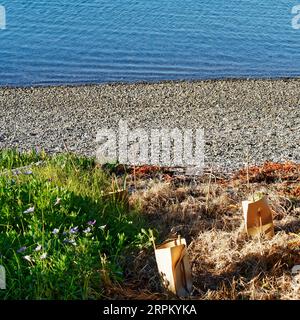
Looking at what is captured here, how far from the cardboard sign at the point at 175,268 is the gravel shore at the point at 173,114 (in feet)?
12.0

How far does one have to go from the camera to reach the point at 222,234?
539 cm

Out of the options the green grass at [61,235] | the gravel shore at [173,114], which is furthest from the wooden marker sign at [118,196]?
the gravel shore at [173,114]

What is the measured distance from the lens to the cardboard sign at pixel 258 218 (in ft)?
17.3

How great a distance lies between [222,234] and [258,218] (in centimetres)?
30

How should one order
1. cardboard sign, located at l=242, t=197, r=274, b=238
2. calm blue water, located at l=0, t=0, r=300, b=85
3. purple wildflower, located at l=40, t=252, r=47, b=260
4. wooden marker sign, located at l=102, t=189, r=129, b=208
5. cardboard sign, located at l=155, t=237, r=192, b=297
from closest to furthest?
purple wildflower, located at l=40, t=252, r=47, b=260 < cardboard sign, located at l=155, t=237, r=192, b=297 < cardboard sign, located at l=242, t=197, r=274, b=238 < wooden marker sign, located at l=102, t=189, r=129, b=208 < calm blue water, located at l=0, t=0, r=300, b=85

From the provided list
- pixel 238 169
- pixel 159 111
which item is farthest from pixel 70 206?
pixel 159 111

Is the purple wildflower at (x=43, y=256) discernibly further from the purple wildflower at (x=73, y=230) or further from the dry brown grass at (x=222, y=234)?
the dry brown grass at (x=222, y=234)

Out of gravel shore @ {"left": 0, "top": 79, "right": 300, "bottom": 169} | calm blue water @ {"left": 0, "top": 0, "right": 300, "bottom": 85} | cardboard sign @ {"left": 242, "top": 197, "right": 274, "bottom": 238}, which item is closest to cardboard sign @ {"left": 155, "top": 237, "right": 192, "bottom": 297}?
cardboard sign @ {"left": 242, "top": 197, "right": 274, "bottom": 238}

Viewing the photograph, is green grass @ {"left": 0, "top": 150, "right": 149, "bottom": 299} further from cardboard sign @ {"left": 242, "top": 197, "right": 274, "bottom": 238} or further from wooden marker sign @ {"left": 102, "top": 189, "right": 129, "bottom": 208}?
cardboard sign @ {"left": 242, "top": 197, "right": 274, "bottom": 238}

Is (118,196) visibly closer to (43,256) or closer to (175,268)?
(175,268)

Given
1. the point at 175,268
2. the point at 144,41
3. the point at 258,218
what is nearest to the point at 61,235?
the point at 175,268

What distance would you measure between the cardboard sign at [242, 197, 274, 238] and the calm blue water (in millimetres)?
10396

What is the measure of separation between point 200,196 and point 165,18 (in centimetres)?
1451

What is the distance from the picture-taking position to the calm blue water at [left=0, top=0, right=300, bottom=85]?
638 inches
